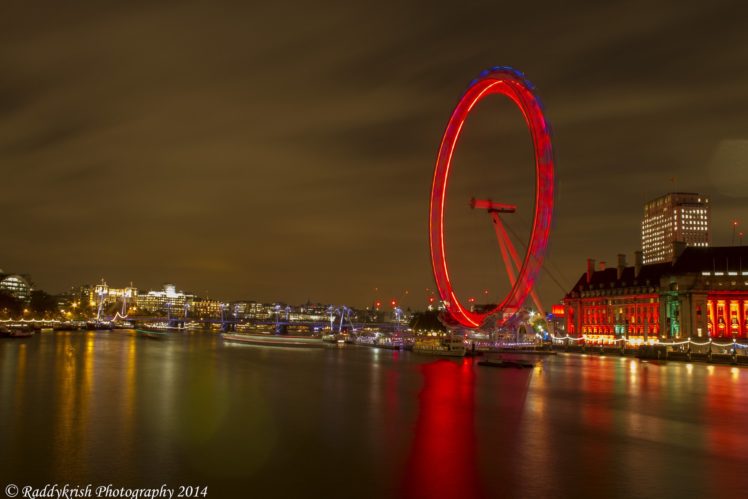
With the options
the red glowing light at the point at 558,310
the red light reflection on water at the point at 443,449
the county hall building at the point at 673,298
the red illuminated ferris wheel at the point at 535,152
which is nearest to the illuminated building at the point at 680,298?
the county hall building at the point at 673,298

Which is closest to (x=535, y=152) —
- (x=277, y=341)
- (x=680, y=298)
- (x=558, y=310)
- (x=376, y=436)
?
(x=376, y=436)

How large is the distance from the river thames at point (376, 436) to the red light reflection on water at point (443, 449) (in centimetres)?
7

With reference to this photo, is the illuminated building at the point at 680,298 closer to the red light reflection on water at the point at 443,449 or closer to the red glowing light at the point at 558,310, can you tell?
the red glowing light at the point at 558,310

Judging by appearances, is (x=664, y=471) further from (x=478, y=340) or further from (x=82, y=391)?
(x=478, y=340)

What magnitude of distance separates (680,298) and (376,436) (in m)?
83.0

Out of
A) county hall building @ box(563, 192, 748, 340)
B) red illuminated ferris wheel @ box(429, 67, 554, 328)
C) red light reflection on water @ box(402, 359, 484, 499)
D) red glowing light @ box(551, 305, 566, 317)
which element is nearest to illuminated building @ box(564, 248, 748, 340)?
county hall building @ box(563, 192, 748, 340)

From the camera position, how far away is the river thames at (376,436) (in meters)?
18.1

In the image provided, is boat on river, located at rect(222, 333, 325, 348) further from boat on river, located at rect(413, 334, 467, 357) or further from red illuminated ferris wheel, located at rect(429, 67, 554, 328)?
red illuminated ferris wheel, located at rect(429, 67, 554, 328)

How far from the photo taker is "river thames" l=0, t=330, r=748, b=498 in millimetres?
18062

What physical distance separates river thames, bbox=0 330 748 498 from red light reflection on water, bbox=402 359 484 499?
0.07 m

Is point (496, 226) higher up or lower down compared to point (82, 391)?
higher up

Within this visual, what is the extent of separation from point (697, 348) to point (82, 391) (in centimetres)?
7076

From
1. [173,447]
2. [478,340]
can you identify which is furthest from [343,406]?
[478,340]

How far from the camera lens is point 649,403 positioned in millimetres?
34812
